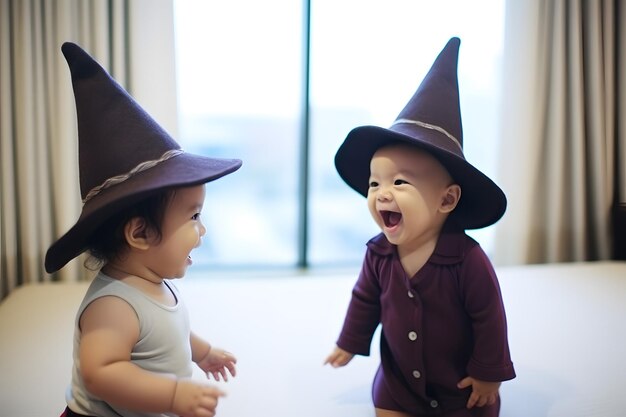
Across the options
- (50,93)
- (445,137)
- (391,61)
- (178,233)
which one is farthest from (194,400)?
(391,61)

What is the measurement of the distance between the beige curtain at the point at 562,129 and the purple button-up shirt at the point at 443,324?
4.64ft

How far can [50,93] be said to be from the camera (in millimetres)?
1947

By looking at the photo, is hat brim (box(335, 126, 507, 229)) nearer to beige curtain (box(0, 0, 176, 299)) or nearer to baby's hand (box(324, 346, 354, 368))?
baby's hand (box(324, 346, 354, 368))

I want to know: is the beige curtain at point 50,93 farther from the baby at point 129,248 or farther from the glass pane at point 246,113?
the baby at point 129,248

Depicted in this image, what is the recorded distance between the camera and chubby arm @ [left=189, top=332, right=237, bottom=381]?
105 centimetres

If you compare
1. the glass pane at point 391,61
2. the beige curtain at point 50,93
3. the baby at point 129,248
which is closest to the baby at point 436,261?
the baby at point 129,248

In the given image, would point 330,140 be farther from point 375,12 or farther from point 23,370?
point 23,370

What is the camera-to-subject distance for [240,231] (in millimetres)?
2621

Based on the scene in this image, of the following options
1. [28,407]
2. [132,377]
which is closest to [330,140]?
[28,407]

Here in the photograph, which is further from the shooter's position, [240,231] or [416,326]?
[240,231]

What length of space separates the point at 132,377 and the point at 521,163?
1.92m

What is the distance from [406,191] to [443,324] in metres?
0.25

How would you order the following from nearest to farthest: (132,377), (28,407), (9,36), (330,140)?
(132,377) → (28,407) → (9,36) → (330,140)

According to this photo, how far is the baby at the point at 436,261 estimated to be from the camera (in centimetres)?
100
